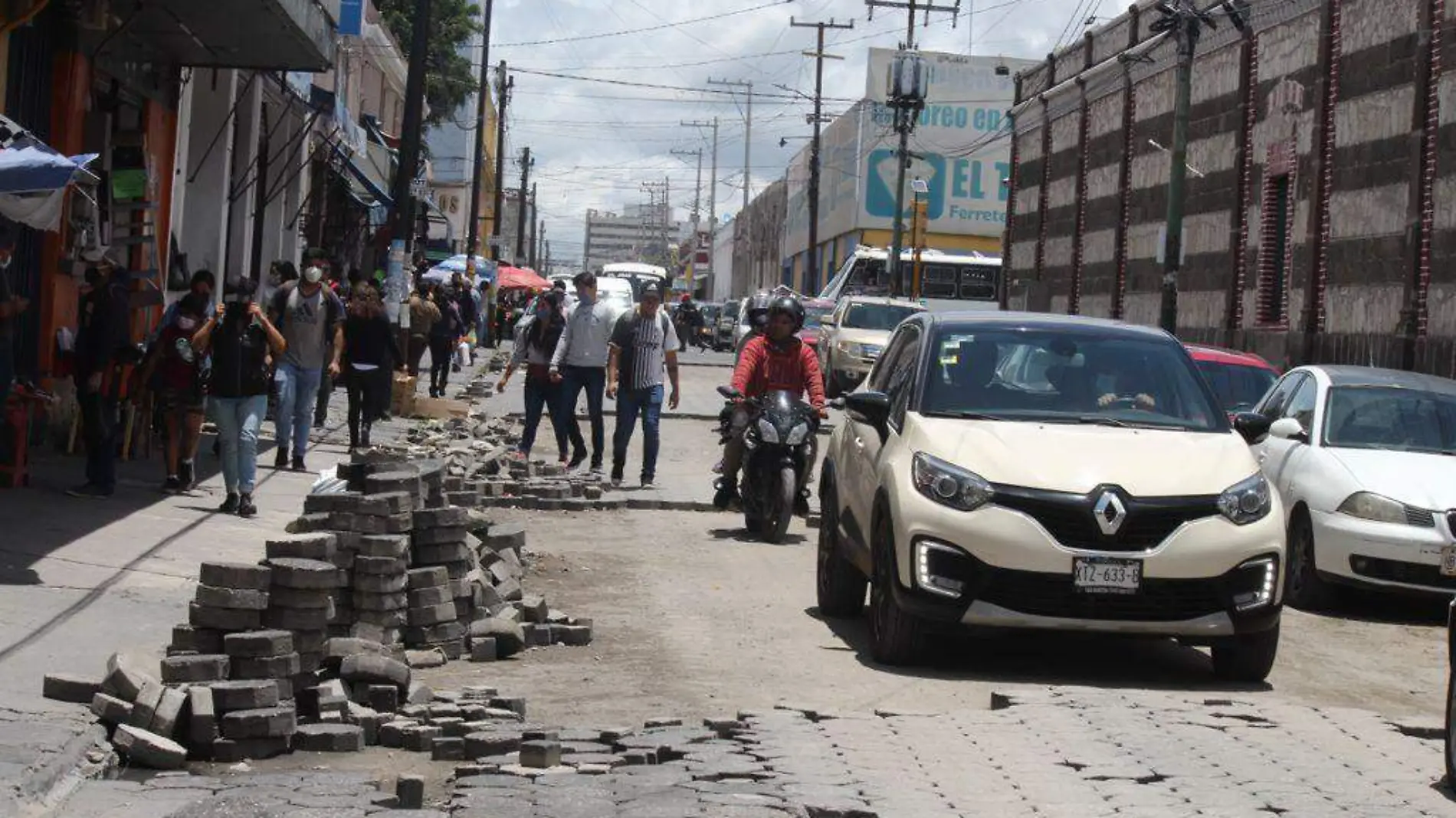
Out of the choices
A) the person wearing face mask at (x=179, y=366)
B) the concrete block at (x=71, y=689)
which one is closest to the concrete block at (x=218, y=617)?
the concrete block at (x=71, y=689)

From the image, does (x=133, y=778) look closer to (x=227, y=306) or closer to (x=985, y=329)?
(x=985, y=329)

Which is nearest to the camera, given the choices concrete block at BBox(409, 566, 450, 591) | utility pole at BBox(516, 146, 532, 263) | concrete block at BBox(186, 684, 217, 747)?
concrete block at BBox(186, 684, 217, 747)

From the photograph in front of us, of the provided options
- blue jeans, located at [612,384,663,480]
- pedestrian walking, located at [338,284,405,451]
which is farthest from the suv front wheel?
pedestrian walking, located at [338,284,405,451]

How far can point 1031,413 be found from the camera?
9.76 metres

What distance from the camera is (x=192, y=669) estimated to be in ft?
24.8

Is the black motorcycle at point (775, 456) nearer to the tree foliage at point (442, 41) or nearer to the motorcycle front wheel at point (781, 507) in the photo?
the motorcycle front wheel at point (781, 507)

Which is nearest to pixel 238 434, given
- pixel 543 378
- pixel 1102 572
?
pixel 543 378

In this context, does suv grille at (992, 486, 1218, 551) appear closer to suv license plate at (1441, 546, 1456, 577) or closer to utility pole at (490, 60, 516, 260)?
suv license plate at (1441, 546, 1456, 577)

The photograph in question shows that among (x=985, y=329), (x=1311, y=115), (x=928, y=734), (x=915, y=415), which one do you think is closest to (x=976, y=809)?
(x=928, y=734)

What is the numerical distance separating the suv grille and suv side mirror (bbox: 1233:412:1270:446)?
133cm

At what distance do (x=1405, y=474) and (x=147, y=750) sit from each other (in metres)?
8.70

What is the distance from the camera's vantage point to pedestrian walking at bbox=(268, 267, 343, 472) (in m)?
17.2

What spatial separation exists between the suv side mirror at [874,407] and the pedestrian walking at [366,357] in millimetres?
10575

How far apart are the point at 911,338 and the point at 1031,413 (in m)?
1.23
